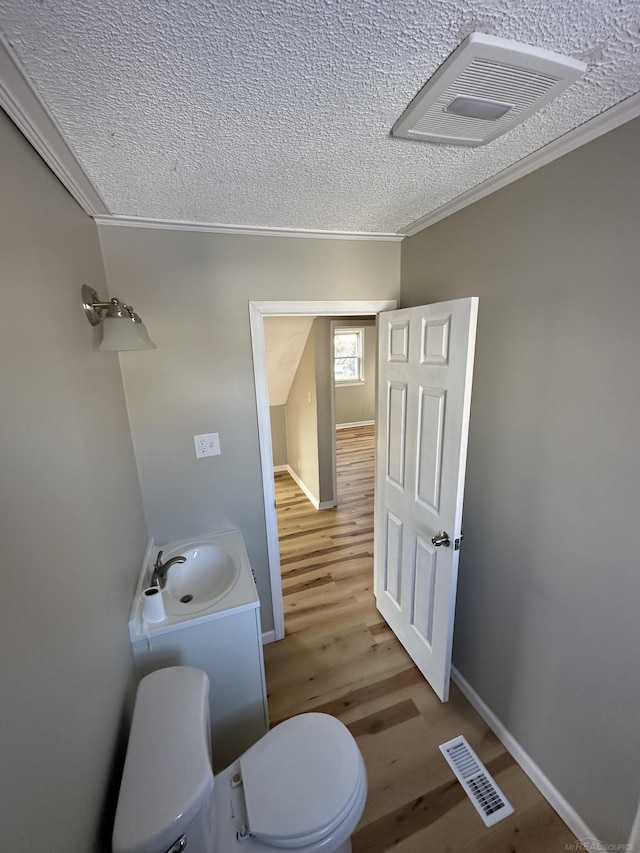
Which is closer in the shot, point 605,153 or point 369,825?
point 605,153

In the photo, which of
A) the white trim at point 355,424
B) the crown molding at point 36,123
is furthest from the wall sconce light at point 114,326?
the white trim at point 355,424

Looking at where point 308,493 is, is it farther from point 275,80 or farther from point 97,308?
point 275,80

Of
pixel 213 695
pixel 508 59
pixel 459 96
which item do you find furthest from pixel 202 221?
pixel 213 695

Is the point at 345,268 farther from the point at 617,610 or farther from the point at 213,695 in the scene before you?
the point at 213,695

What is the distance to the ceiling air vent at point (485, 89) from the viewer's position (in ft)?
2.11

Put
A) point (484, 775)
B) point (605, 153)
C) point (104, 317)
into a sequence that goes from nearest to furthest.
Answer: point (605, 153) → point (104, 317) → point (484, 775)

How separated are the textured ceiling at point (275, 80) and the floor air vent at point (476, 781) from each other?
226cm

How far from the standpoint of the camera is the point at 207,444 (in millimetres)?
1734

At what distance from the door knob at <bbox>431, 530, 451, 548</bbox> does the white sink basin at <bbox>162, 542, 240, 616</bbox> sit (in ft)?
2.95

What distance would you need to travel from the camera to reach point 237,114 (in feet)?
2.60

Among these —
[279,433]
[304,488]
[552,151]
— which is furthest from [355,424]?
[552,151]

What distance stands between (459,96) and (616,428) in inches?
37.0

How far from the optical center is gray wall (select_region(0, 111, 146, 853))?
56 centimetres

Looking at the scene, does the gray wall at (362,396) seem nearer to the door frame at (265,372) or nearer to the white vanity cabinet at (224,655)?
the door frame at (265,372)
